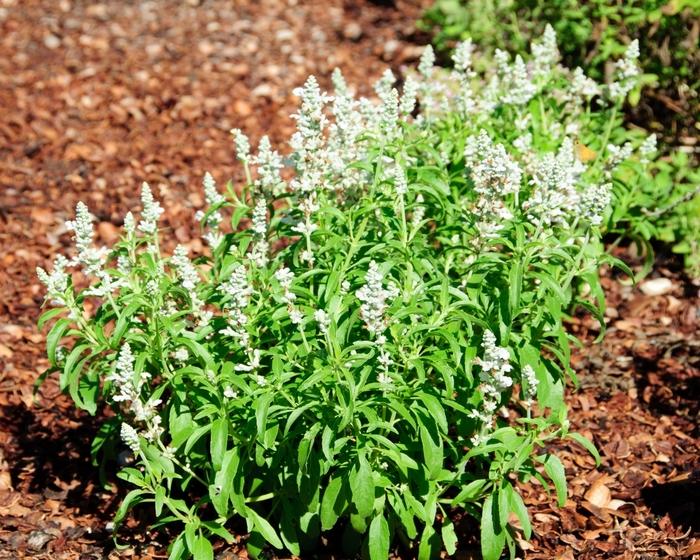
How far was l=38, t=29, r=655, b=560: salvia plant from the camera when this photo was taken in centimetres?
392

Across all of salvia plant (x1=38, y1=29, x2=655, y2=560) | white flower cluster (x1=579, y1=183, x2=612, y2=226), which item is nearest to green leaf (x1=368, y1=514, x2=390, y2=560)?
salvia plant (x1=38, y1=29, x2=655, y2=560)

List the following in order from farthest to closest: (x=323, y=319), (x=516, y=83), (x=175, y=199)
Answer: (x=175, y=199)
(x=516, y=83)
(x=323, y=319)

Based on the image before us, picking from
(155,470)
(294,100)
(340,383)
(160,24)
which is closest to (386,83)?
(340,383)

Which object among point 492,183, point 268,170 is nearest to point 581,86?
point 492,183

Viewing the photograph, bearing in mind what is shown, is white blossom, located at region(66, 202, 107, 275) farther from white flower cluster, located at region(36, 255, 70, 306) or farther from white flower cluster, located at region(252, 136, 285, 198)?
white flower cluster, located at region(252, 136, 285, 198)

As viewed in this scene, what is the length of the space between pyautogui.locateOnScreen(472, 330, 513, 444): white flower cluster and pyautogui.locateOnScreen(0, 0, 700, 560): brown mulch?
1044 mm

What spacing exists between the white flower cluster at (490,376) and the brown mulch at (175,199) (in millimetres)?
1044

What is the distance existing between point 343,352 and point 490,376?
0.64 m

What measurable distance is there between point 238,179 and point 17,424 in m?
3.08

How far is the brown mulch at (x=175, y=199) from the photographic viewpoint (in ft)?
16.0

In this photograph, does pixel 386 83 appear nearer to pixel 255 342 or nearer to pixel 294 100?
pixel 255 342

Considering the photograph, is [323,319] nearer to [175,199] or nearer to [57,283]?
[57,283]

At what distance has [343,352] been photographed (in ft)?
12.6

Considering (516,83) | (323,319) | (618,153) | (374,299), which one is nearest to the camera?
(374,299)
